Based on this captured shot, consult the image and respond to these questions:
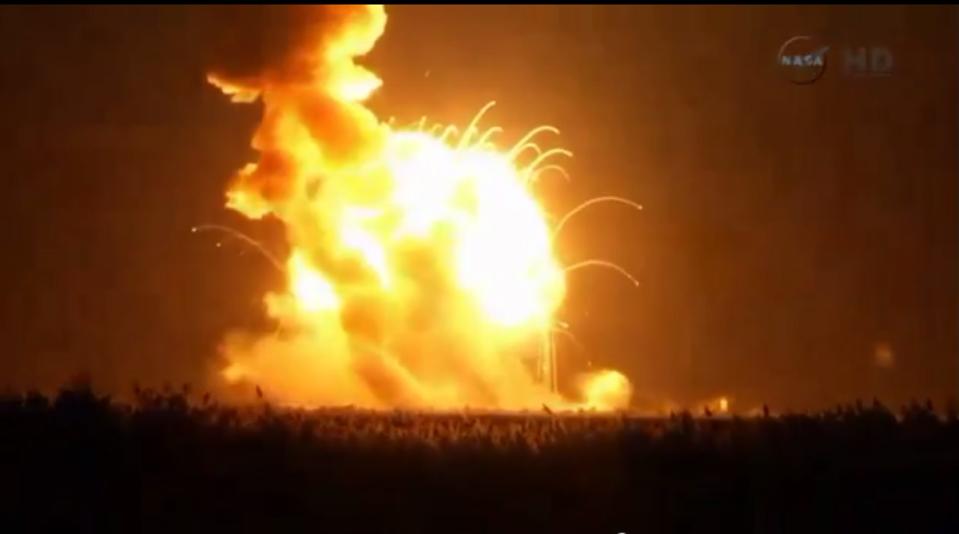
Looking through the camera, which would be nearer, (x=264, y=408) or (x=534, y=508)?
(x=534, y=508)

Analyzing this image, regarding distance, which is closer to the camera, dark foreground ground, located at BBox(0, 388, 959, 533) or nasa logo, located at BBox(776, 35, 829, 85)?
dark foreground ground, located at BBox(0, 388, 959, 533)

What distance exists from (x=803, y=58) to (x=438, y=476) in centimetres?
Result: 2369

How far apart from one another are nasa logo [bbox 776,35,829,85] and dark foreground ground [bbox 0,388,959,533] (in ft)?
64.4

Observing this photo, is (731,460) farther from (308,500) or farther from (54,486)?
(54,486)

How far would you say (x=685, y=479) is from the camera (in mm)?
24750

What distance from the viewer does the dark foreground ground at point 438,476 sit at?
23.8 metres

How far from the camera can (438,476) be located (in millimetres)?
24109

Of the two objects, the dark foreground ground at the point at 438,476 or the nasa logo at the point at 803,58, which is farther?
the nasa logo at the point at 803,58

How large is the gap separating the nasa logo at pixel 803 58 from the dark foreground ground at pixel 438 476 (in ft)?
64.4

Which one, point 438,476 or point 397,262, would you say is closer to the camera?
point 438,476

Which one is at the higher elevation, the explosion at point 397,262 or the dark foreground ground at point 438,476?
the explosion at point 397,262

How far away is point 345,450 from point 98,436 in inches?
145

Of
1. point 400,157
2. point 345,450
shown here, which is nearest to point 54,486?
point 345,450

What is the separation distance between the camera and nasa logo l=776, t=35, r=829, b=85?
43594 mm
